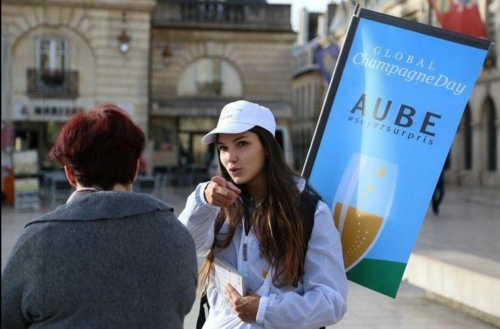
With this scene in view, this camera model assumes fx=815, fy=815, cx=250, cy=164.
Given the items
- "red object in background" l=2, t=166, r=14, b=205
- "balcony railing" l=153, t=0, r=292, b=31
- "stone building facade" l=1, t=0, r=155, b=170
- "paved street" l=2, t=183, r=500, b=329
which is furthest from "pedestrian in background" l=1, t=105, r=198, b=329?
"balcony railing" l=153, t=0, r=292, b=31

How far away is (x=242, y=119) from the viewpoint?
287 cm

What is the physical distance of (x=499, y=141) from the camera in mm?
33812

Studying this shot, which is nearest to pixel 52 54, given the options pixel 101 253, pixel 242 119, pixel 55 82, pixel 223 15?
pixel 55 82

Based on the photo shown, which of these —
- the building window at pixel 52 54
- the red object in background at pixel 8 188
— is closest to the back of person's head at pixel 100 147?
the red object in background at pixel 8 188

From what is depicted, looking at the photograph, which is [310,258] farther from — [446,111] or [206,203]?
[446,111]

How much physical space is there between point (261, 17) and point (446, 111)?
30937 millimetres

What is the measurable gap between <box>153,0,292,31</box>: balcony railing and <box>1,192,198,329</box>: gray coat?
31.4m

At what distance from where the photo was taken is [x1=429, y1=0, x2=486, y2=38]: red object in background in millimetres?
26891

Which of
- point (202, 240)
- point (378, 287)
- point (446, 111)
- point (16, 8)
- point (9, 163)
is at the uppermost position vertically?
point (16, 8)

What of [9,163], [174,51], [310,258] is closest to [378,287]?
[310,258]

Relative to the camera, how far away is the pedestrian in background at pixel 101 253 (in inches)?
80.4

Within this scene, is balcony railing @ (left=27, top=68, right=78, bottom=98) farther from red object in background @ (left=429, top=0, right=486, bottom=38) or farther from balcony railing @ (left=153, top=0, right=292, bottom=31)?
red object in background @ (left=429, top=0, right=486, bottom=38)

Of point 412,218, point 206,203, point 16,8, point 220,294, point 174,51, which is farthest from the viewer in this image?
point 174,51

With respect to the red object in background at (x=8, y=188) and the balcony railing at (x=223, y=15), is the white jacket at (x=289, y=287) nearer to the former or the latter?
the red object in background at (x=8, y=188)
